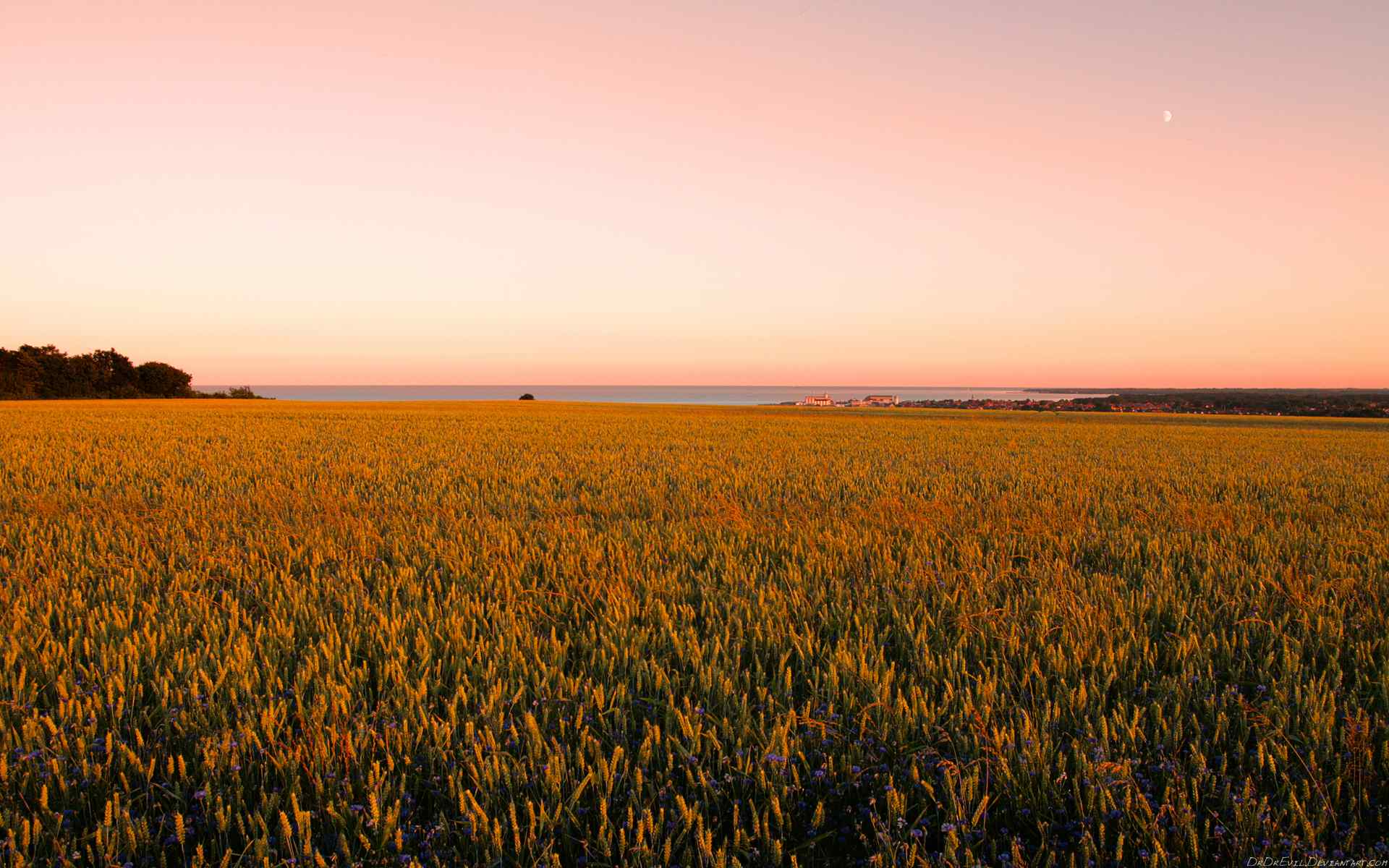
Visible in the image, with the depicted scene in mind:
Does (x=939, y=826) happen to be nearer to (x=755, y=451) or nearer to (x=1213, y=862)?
(x=1213, y=862)

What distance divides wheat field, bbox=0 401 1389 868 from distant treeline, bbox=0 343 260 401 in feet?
258

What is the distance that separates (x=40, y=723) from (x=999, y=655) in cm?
397

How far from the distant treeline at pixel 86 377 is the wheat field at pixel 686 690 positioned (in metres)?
78.7

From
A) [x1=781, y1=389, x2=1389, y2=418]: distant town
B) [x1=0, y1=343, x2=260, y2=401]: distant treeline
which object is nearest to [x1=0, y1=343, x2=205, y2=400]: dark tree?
[x1=0, y1=343, x2=260, y2=401]: distant treeline

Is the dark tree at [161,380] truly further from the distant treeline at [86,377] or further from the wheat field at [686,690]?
the wheat field at [686,690]

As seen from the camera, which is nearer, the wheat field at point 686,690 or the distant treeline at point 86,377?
the wheat field at point 686,690

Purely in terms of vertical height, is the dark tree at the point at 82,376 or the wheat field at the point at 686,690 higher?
the dark tree at the point at 82,376

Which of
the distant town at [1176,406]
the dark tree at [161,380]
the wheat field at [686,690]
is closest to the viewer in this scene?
the wheat field at [686,690]

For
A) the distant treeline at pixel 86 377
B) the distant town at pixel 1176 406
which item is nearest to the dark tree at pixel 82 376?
the distant treeline at pixel 86 377

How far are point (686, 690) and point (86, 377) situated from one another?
338 feet

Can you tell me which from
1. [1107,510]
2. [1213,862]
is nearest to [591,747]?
[1213,862]

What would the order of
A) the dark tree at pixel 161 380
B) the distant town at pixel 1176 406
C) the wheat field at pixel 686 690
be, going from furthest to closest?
the dark tree at pixel 161 380, the distant town at pixel 1176 406, the wheat field at pixel 686 690

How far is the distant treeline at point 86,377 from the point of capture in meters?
70.2

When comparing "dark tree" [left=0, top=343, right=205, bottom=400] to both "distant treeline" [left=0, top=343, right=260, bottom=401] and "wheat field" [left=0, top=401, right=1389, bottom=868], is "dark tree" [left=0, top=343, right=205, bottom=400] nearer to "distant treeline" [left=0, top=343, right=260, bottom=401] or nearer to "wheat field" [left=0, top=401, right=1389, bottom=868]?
"distant treeline" [left=0, top=343, right=260, bottom=401]
